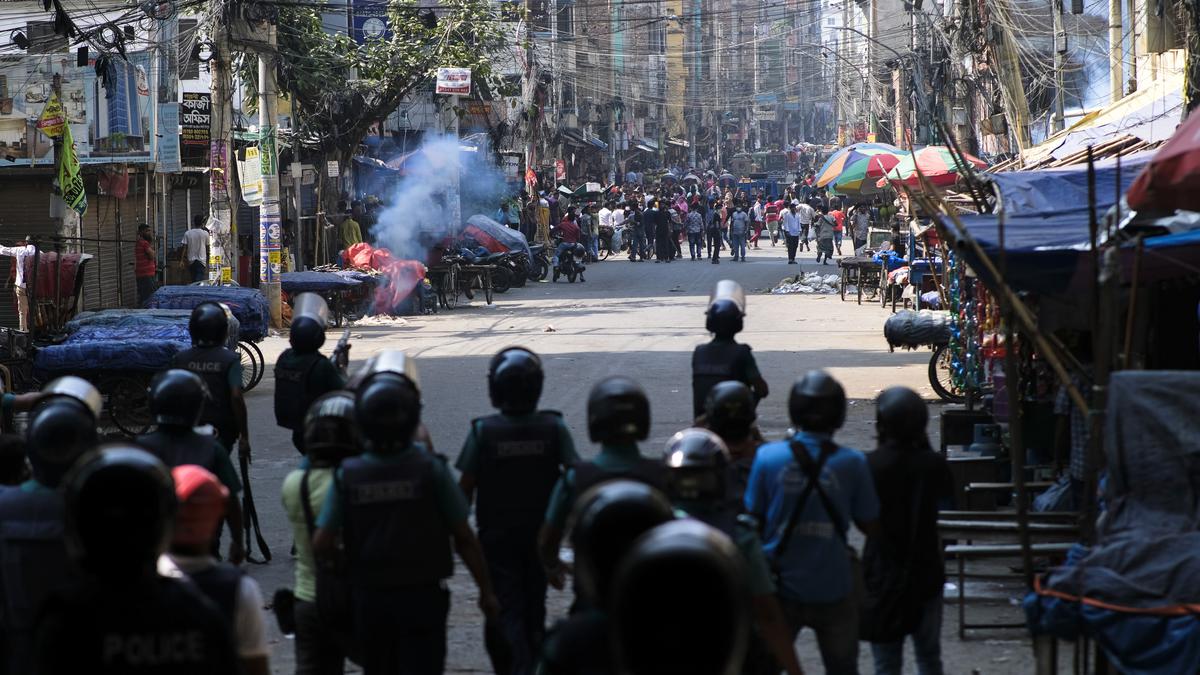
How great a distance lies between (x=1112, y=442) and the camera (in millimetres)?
5660

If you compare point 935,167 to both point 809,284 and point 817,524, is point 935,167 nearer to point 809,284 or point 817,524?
point 809,284

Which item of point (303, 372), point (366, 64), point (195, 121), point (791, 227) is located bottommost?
point (303, 372)

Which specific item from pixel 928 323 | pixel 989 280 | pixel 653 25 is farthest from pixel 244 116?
pixel 653 25

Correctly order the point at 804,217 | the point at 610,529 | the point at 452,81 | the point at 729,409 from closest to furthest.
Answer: the point at 610,529, the point at 729,409, the point at 452,81, the point at 804,217

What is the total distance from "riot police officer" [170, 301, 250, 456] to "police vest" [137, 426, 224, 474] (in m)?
2.12

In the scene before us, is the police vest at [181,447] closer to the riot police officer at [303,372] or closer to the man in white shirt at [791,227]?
the riot police officer at [303,372]

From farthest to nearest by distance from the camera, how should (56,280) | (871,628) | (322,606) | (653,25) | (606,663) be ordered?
(653,25)
(56,280)
(871,628)
(322,606)
(606,663)

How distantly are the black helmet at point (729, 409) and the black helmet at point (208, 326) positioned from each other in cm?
356

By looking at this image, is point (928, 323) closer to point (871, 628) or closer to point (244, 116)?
point (871, 628)

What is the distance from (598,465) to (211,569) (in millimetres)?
1529

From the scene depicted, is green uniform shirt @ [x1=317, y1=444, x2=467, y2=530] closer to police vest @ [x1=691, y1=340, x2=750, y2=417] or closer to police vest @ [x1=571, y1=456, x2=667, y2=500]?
police vest @ [x1=571, y1=456, x2=667, y2=500]

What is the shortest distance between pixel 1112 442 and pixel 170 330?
33.7 ft

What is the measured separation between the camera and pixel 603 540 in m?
2.64

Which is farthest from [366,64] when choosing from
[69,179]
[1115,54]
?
[1115,54]
